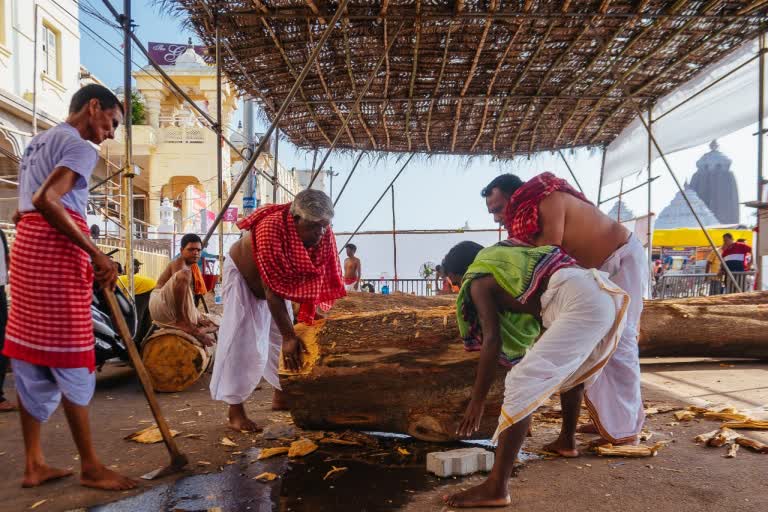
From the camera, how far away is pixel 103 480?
101 inches

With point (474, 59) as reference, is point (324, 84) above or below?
below

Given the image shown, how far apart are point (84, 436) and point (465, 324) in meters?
1.73

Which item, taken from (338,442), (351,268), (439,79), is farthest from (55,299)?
(351,268)

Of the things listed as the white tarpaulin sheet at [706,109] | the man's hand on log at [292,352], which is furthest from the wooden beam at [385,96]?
the white tarpaulin sheet at [706,109]

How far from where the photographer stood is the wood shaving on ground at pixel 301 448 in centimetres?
303

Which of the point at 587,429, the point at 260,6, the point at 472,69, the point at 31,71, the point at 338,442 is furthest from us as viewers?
the point at 31,71

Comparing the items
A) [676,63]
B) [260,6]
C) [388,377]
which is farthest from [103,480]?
[676,63]

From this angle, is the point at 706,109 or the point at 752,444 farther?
the point at 706,109

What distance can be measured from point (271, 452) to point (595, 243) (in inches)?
79.1

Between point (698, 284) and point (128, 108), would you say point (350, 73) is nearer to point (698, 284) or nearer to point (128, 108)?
point (128, 108)

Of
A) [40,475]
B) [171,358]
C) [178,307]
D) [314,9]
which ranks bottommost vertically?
[40,475]

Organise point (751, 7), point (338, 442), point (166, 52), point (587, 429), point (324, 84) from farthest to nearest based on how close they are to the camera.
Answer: point (166, 52) < point (324, 84) < point (751, 7) < point (587, 429) < point (338, 442)

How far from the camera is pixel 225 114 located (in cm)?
2411

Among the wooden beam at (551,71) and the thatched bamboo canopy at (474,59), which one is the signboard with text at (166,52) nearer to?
the thatched bamboo canopy at (474,59)
